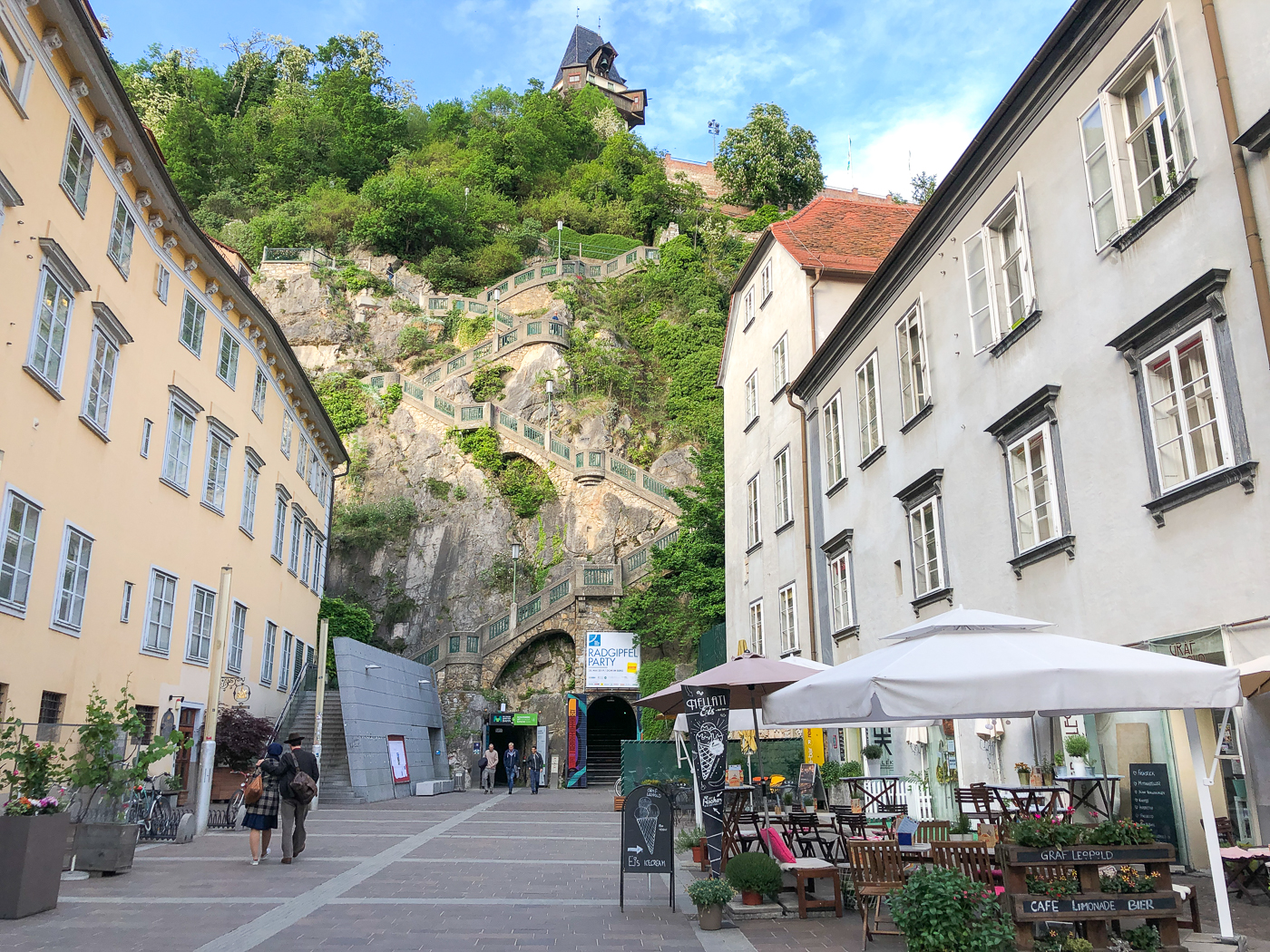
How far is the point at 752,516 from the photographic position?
25703 mm

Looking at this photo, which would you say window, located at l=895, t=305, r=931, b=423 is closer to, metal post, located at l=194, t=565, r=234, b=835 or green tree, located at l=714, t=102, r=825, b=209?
metal post, located at l=194, t=565, r=234, b=835

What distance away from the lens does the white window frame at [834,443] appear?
19.8m

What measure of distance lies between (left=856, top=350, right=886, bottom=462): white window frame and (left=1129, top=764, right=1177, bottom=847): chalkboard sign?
27.6ft

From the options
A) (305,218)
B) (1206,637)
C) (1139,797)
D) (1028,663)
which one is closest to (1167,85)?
(1206,637)

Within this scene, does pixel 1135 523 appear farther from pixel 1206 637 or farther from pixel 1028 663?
pixel 1028 663

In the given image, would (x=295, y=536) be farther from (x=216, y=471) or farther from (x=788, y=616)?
(x=788, y=616)

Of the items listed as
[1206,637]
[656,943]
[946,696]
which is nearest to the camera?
[946,696]

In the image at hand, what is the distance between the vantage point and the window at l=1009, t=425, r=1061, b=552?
38.0ft

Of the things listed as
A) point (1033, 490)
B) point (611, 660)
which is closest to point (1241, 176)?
point (1033, 490)

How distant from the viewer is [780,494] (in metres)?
23.3

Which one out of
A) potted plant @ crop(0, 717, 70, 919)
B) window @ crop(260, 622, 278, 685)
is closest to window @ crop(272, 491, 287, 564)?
window @ crop(260, 622, 278, 685)

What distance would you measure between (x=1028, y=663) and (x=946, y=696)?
63 centimetres

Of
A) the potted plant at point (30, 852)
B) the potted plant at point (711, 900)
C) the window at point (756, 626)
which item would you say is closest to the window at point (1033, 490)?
the potted plant at point (711, 900)

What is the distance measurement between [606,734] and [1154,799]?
29.2 m
